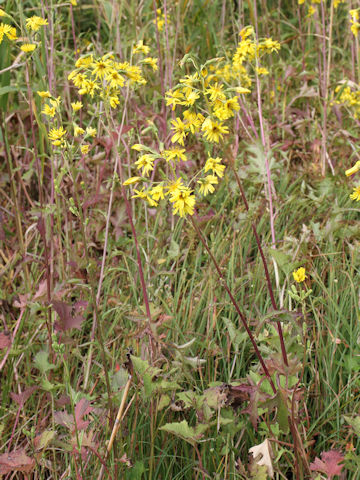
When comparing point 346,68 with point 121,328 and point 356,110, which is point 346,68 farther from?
point 121,328

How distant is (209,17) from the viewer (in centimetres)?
282

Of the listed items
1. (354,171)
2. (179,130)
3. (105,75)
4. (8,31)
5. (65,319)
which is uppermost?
(8,31)

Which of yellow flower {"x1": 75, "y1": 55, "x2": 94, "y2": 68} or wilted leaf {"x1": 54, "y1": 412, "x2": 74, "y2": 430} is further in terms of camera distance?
yellow flower {"x1": 75, "y1": 55, "x2": 94, "y2": 68}

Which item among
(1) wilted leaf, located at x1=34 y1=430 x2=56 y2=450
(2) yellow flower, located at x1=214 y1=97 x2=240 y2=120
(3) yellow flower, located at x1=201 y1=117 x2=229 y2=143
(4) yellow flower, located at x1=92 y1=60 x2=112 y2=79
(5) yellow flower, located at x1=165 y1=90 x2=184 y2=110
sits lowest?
(1) wilted leaf, located at x1=34 y1=430 x2=56 y2=450

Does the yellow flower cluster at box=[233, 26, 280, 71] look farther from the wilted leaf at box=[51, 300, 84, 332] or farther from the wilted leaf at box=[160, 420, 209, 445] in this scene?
the wilted leaf at box=[160, 420, 209, 445]

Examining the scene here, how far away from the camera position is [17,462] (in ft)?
4.08

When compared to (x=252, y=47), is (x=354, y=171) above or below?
below

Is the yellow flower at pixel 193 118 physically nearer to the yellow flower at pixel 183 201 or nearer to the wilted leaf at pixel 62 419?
the yellow flower at pixel 183 201

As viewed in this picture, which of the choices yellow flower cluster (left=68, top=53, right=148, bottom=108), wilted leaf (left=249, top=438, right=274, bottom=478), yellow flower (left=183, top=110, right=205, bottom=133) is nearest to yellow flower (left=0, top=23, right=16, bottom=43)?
yellow flower cluster (left=68, top=53, right=148, bottom=108)

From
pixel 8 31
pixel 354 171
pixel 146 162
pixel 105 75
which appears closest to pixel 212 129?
pixel 146 162

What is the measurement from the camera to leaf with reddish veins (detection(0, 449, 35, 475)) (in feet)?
4.06

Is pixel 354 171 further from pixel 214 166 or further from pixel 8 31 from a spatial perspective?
pixel 8 31

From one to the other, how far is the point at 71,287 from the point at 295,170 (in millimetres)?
1176

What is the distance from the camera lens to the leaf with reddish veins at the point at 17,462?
124 cm
